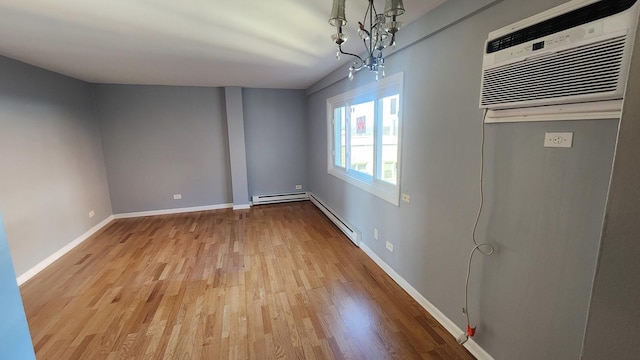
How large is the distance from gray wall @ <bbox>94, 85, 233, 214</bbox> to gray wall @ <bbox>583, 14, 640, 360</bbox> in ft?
17.5

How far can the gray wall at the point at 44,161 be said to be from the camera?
274 cm

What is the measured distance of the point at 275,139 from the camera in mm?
5590

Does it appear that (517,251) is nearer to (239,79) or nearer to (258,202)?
(239,79)

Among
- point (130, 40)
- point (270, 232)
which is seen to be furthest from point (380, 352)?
point (130, 40)

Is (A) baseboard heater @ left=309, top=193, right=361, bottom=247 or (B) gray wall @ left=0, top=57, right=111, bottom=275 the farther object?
(A) baseboard heater @ left=309, top=193, right=361, bottom=247

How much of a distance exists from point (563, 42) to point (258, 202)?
514 centimetres

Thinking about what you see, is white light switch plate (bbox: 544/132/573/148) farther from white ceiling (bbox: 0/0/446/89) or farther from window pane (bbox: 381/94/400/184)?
window pane (bbox: 381/94/400/184)

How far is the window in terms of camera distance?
2.68 metres

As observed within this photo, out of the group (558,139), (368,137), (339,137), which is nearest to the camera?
(558,139)

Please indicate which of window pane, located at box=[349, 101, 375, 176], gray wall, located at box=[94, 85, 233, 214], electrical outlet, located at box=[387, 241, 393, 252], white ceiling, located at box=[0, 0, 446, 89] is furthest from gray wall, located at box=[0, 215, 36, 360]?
gray wall, located at box=[94, 85, 233, 214]

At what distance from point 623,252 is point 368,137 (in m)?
3.05

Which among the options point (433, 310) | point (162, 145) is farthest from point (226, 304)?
point (162, 145)

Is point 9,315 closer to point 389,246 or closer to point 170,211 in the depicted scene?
point 389,246

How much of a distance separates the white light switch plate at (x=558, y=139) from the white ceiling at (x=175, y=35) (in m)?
1.18
